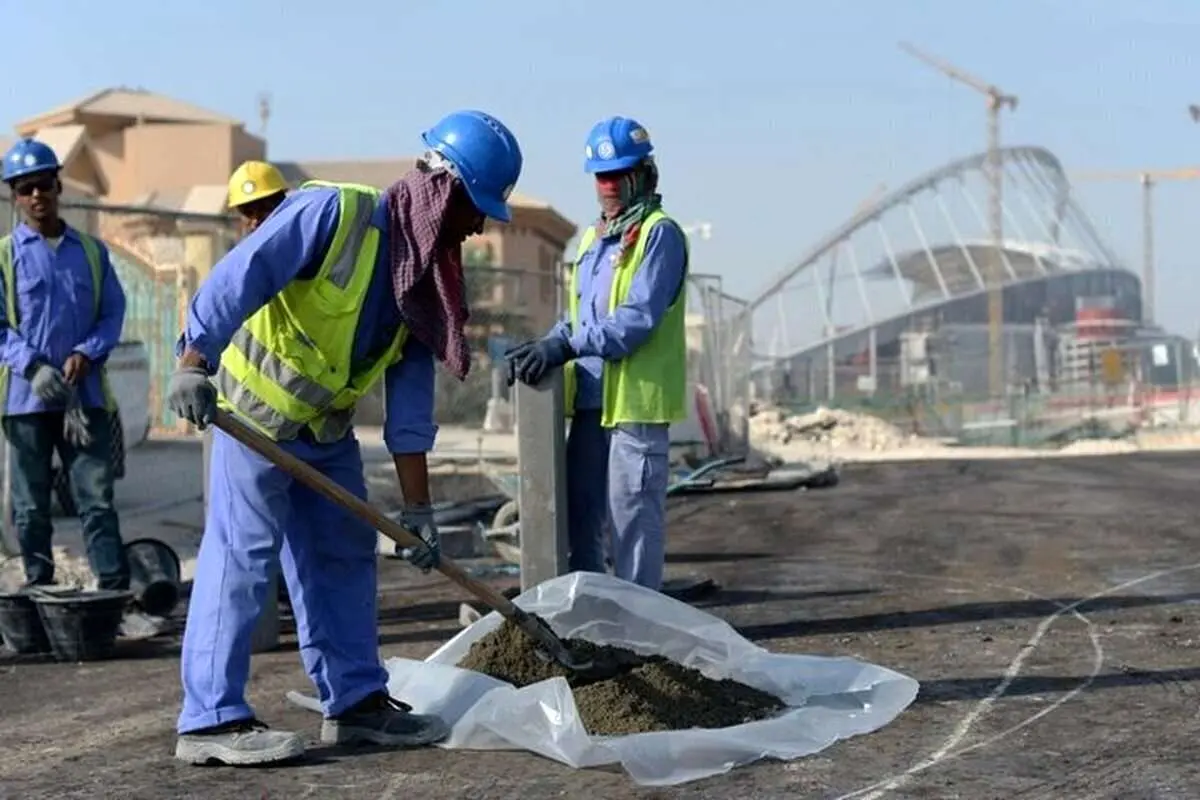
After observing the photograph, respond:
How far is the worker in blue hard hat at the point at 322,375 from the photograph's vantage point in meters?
3.90

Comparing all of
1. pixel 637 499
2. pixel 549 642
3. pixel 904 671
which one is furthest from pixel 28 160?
pixel 904 671

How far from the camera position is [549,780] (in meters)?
3.74

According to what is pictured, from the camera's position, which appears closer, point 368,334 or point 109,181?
point 368,334

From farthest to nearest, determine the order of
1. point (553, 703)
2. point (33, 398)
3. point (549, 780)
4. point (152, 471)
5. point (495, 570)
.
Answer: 1. point (152, 471)
2. point (495, 570)
3. point (33, 398)
4. point (553, 703)
5. point (549, 780)

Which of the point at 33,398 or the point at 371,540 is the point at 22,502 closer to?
the point at 33,398

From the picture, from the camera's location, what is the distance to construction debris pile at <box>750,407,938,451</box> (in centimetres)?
3319

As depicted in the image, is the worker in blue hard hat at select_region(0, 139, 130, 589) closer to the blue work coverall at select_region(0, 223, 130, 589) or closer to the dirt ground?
the blue work coverall at select_region(0, 223, 130, 589)

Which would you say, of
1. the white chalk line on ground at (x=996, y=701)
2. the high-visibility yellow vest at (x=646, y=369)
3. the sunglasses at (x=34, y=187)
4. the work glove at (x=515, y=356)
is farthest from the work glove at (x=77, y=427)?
the white chalk line on ground at (x=996, y=701)

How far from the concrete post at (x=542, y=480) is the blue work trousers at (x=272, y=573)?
162 centimetres

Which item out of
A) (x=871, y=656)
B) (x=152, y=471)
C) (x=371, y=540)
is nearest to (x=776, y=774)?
(x=371, y=540)

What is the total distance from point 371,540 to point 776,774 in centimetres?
126

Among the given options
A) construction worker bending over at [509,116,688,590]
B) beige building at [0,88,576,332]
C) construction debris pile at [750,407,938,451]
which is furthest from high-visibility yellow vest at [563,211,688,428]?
beige building at [0,88,576,332]

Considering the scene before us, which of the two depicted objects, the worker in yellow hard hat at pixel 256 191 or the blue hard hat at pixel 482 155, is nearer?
the blue hard hat at pixel 482 155

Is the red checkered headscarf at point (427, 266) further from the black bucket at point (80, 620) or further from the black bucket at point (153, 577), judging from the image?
the black bucket at point (153, 577)
